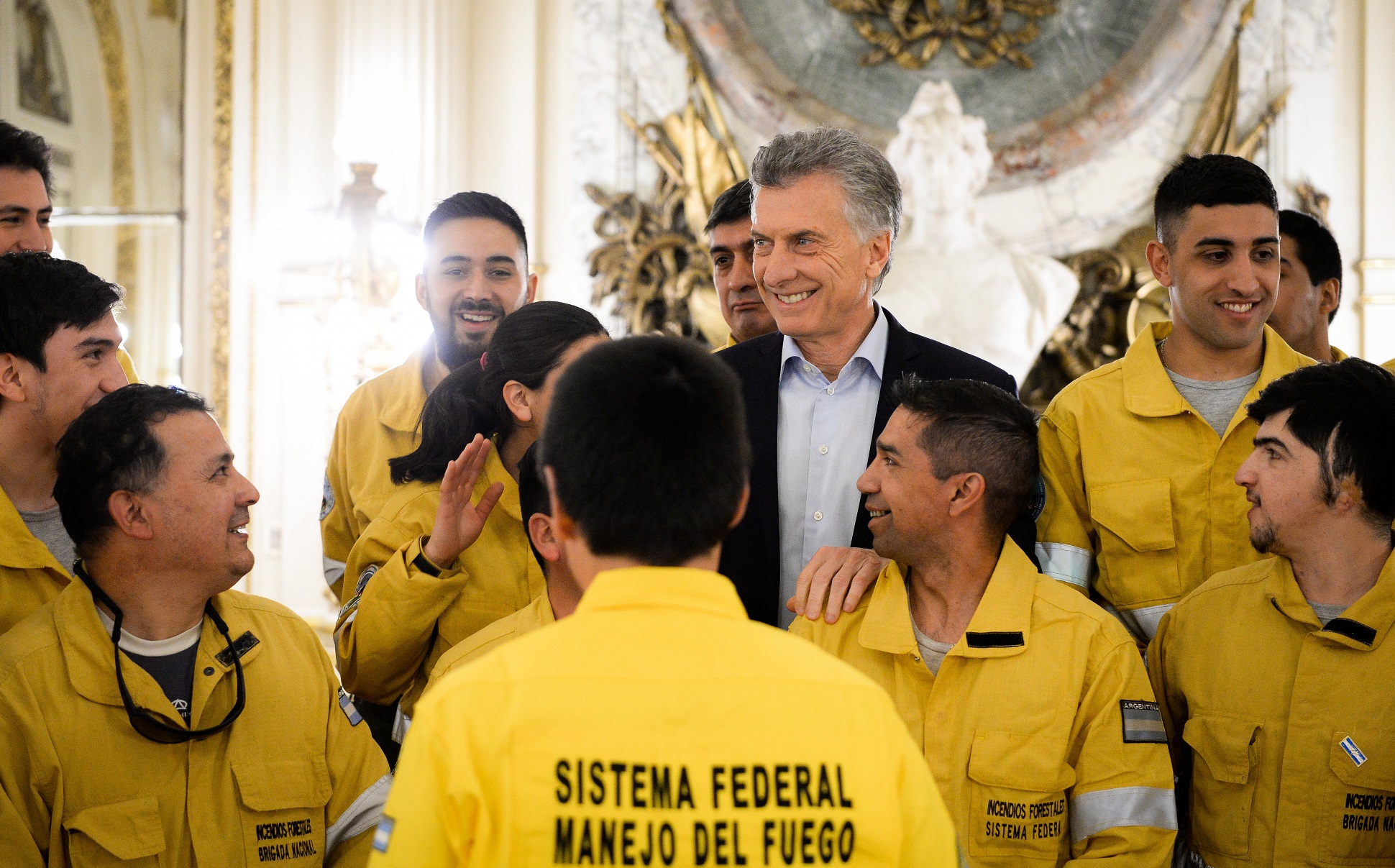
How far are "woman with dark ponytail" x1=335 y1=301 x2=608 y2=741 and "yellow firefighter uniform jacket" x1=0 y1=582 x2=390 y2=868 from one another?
284 mm

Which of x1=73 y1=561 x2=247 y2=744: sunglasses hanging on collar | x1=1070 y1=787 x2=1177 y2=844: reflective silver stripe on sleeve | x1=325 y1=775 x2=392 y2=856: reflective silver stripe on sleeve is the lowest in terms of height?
x1=325 y1=775 x2=392 y2=856: reflective silver stripe on sleeve

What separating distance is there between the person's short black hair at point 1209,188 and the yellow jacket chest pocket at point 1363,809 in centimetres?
114

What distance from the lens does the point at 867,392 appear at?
8.57 feet

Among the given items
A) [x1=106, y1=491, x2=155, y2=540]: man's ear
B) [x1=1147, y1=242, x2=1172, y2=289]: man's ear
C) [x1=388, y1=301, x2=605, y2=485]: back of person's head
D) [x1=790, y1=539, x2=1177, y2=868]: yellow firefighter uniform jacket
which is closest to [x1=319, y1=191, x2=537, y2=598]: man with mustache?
[x1=388, y1=301, x2=605, y2=485]: back of person's head

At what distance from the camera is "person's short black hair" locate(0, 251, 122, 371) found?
253 centimetres

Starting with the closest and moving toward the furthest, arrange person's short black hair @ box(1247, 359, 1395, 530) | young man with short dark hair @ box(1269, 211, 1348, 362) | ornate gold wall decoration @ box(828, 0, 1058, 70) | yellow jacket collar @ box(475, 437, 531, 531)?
person's short black hair @ box(1247, 359, 1395, 530) < yellow jacket collar @ box(475, 437, 531, 531) < young man with short dark hair @ box(1269, 211, 1348, 362) < ornate gold wall decoration @ box(828, 0, 1058, 70)

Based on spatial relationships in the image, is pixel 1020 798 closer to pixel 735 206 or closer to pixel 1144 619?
pixel 1144 619

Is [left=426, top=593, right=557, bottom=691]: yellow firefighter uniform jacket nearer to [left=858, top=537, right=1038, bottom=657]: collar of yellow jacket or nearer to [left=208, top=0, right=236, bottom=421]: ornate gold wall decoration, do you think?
[left=858, top=537, right=1038, bottom=657]: collar of yellow jacket

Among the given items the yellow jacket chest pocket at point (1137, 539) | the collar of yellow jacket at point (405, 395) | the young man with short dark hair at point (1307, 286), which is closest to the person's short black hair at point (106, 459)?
the collar of yellow jacket at point (405, 395)

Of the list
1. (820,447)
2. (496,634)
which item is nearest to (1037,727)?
(820,447)

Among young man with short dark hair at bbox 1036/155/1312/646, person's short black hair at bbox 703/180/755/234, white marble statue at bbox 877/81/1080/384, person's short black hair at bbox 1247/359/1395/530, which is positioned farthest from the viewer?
white marble statue at bbox 877/81/1080/384

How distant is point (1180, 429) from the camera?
8.61 ft

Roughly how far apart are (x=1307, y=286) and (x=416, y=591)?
264cm

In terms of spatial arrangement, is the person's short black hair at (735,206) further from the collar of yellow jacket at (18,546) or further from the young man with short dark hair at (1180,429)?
the collar of yellow jacket at (18,546)
